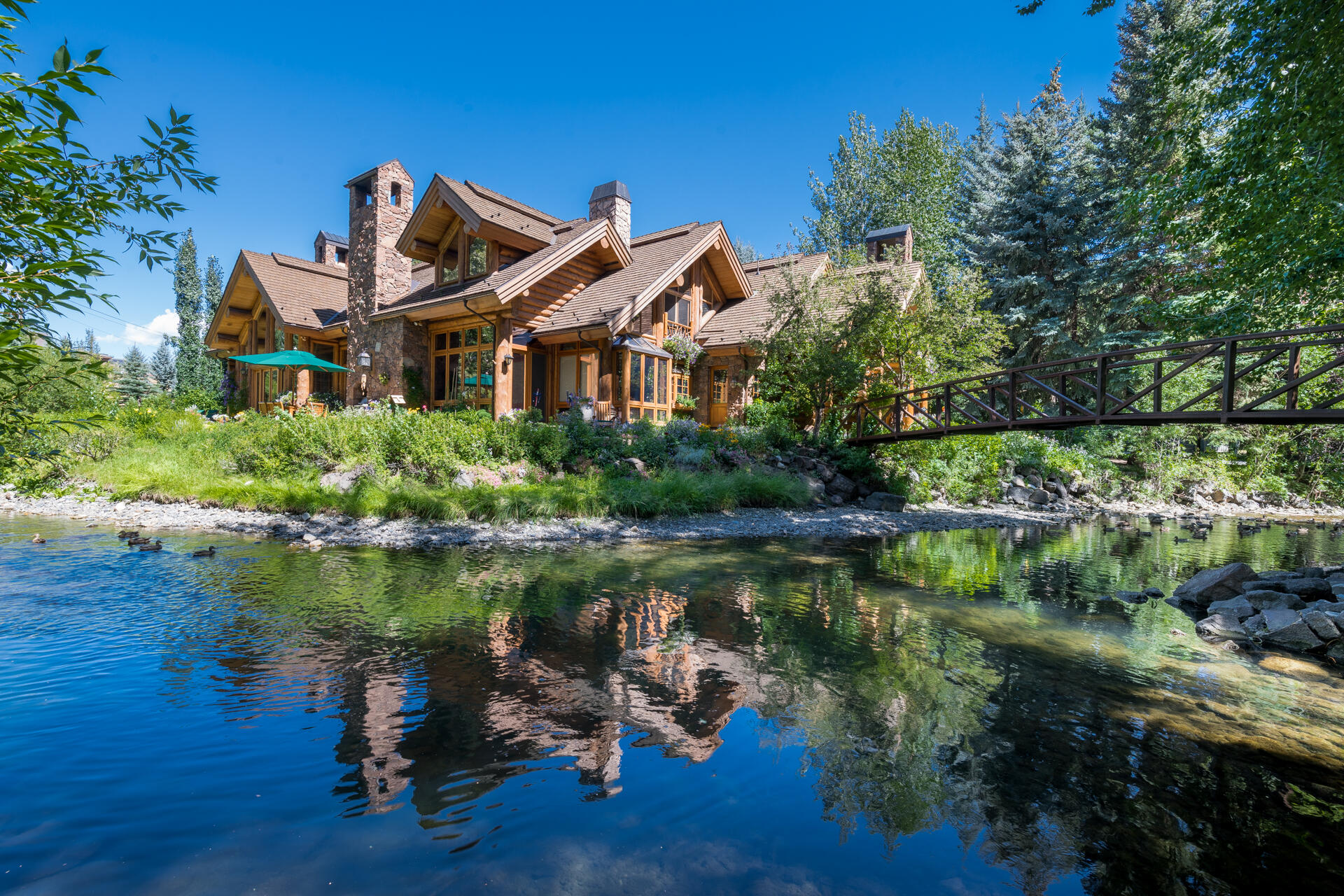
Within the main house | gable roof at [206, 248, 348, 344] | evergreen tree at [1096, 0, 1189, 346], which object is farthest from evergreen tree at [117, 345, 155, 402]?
evergreen tree at [1096, 0, 1189, 346]

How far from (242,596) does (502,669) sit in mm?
3630

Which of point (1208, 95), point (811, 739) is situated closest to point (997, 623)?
point (811, 739)

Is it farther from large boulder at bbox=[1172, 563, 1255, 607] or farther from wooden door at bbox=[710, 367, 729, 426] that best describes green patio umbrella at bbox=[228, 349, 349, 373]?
large boulder at bbox=[1172, 563, 1255, 607]

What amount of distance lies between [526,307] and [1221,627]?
16518 mm

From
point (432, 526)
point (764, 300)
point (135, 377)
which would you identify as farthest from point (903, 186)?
point (135, 377)

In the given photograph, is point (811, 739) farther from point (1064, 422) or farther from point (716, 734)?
point (1064, 422)

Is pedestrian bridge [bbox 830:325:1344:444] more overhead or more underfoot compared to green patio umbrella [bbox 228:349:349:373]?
more underfoot

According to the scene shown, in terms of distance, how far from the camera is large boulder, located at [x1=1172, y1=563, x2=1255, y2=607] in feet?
26.3

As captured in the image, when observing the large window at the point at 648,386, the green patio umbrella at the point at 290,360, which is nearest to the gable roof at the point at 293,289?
the green patio umbrella at the point at 290,360

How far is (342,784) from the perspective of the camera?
332 centimetres

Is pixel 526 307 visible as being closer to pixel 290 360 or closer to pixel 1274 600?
pixel 290 360

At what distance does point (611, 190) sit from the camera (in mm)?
21125

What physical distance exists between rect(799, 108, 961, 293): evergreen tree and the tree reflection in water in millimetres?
28980

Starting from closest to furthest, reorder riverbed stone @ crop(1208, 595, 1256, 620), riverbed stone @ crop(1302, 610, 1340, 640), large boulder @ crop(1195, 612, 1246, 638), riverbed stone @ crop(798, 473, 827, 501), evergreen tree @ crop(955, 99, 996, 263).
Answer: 1. riverbed stone @ crop(1302, 610, 1340, 640)
2. large boulder @ crop(1195, 612, 1246, 638)
3. riverbed stone @ crop(1208, 595, 1256, 620)
4. riverbed stone @ crop(798, 473, 827, 501)
5. evergreen tree @ crop(955, 99, 996, 263)
